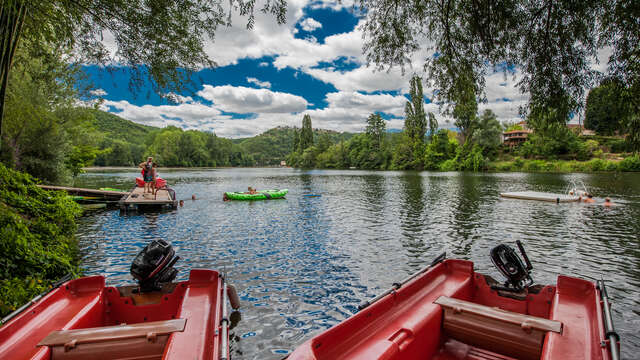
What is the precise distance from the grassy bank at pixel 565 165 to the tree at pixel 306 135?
8302 centimetres

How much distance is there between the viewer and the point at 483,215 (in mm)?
18672

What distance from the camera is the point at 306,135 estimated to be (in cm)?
14175

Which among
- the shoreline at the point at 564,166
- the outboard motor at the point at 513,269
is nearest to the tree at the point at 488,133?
the shoreline at the point at 564,166

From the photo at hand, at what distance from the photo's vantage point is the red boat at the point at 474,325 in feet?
11.1

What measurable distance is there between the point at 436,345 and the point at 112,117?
17991cm

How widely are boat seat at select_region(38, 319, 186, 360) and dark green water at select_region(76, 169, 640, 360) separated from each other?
2.35 m

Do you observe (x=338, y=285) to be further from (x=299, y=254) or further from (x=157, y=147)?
(x=157, y=147)

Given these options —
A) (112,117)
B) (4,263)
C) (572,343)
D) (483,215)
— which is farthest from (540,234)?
(112,117)

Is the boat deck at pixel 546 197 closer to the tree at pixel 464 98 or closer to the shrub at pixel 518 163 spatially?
the tree at pixel 464 98

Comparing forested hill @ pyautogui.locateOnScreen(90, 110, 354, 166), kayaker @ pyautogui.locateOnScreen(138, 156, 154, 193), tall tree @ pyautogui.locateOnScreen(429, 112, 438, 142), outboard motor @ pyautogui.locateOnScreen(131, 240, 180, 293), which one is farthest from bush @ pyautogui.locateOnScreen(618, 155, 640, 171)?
forested hill @ pyautogui.locateOnScreen(90, 110, 354, 166)

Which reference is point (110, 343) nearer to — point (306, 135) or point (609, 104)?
point (609, 104)

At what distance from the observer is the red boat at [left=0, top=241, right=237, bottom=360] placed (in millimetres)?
3320

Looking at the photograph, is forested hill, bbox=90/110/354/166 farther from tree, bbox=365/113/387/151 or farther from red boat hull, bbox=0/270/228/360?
red boat hull, bbox=0/270/228/360

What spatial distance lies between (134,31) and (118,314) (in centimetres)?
607
